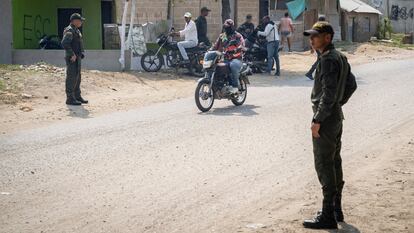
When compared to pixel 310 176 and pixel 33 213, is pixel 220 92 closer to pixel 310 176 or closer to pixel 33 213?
pixel 310 176

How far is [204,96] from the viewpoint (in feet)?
41.5

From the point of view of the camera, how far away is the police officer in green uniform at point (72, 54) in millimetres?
13375

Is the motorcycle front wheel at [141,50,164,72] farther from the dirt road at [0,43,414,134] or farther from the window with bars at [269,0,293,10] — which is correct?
the window with bars at [269,0,293,10]

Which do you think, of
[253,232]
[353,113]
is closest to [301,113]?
[353,113]

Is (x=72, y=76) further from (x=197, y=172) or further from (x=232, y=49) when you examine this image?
(x=197, y=172)

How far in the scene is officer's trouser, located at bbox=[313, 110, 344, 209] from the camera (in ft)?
18.7

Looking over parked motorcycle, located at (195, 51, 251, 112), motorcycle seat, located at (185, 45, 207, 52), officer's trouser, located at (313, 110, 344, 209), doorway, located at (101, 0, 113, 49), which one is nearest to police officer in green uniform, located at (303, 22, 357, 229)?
officer's trouser, located at (313, 110, 344, 209)

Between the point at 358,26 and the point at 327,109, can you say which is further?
the point at 358,26

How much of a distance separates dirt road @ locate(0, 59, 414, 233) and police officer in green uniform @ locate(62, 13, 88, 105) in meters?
1.87

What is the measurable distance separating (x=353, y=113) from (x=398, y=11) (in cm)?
3303

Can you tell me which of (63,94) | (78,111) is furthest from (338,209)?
(63,94)

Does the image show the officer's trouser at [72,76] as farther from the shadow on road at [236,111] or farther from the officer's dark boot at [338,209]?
the officer's dark boot at [338,209]

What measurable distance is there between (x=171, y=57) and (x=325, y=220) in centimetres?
1452

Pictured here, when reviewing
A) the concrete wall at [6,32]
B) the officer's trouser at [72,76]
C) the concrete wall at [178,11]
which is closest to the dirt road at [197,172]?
the officer's trouser at [72,76]
